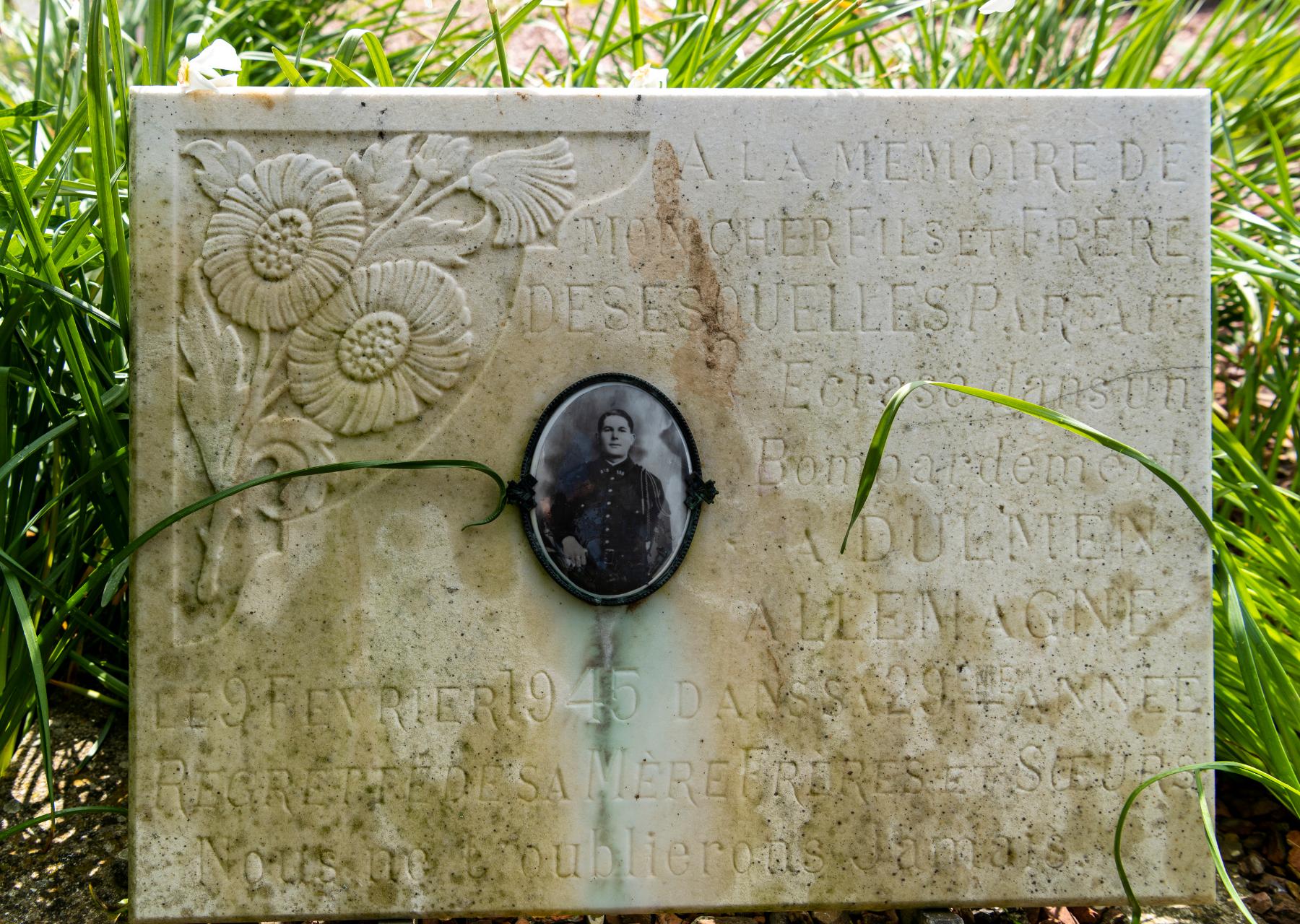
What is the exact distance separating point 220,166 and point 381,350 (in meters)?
0.52

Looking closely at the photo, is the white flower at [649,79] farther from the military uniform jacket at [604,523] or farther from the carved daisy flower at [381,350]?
the military uniform jacket at [604,523]

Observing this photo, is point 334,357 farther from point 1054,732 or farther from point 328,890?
point 1054,732

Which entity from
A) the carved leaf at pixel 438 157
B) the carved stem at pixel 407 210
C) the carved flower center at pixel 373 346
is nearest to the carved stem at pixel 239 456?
the carved flower center at pixel 373 346

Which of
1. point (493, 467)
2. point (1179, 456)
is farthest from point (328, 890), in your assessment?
point (1179, 456)

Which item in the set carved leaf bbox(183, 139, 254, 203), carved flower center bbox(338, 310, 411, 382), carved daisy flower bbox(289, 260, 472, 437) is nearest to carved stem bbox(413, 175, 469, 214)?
carved daisy flower bbox(289, 260, 472, 437)

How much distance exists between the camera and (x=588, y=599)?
2.01m

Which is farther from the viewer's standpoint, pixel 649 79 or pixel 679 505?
pixel 649 79

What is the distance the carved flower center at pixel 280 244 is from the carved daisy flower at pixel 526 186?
381 mm

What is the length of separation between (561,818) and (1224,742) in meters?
1.68

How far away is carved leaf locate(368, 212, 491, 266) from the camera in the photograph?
6.64 feet

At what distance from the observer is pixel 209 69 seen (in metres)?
2.05

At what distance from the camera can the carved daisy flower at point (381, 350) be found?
202 cm

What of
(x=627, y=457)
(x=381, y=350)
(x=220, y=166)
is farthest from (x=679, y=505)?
(x=220, y=166)

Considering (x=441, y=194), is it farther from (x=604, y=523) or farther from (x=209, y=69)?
(x=604, y=523)
